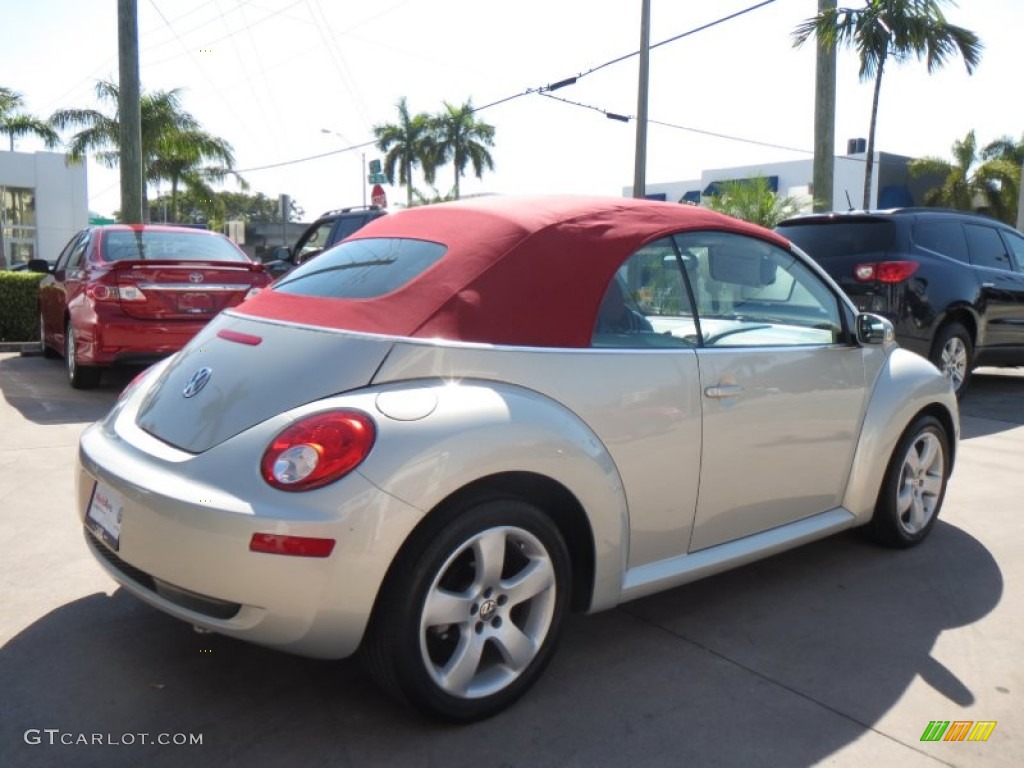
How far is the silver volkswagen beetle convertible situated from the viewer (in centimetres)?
243

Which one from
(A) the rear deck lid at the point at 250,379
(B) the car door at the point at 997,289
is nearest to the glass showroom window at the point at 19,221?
(B) the car door at the point at 997,289

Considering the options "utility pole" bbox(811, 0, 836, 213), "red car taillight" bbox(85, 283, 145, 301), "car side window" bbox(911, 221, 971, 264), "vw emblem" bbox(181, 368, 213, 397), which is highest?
"utility pole" bbox(811, 0, 836, 213)

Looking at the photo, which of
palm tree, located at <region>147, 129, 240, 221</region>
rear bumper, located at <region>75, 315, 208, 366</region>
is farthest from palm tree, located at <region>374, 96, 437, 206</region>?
rear bumper, located at <region>75, 315, 208, 366</region>

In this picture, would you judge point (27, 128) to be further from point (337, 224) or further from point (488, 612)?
point (488, 612)

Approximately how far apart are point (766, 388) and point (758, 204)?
12.4 meters

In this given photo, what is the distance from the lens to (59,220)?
3784 centimetres

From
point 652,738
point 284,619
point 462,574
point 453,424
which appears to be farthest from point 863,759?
point 284,619

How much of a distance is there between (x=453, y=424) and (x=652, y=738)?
109 centimetres

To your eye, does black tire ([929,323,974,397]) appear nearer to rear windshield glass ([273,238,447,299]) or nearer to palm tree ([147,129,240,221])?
rear windshield glass ([273,238,447,299])

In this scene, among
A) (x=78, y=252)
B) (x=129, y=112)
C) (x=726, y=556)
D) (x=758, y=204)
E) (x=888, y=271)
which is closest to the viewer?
(x=726, y=556)

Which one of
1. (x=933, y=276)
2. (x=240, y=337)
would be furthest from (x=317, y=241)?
(x=240, y=337)

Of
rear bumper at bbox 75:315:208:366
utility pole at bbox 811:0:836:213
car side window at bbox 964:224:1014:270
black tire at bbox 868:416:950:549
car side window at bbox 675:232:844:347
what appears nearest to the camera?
car side window at bbox 675:232:844:347

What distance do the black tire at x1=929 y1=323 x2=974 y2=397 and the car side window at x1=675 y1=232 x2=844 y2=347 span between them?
14.7ft

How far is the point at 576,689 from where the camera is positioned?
9.64 feet
